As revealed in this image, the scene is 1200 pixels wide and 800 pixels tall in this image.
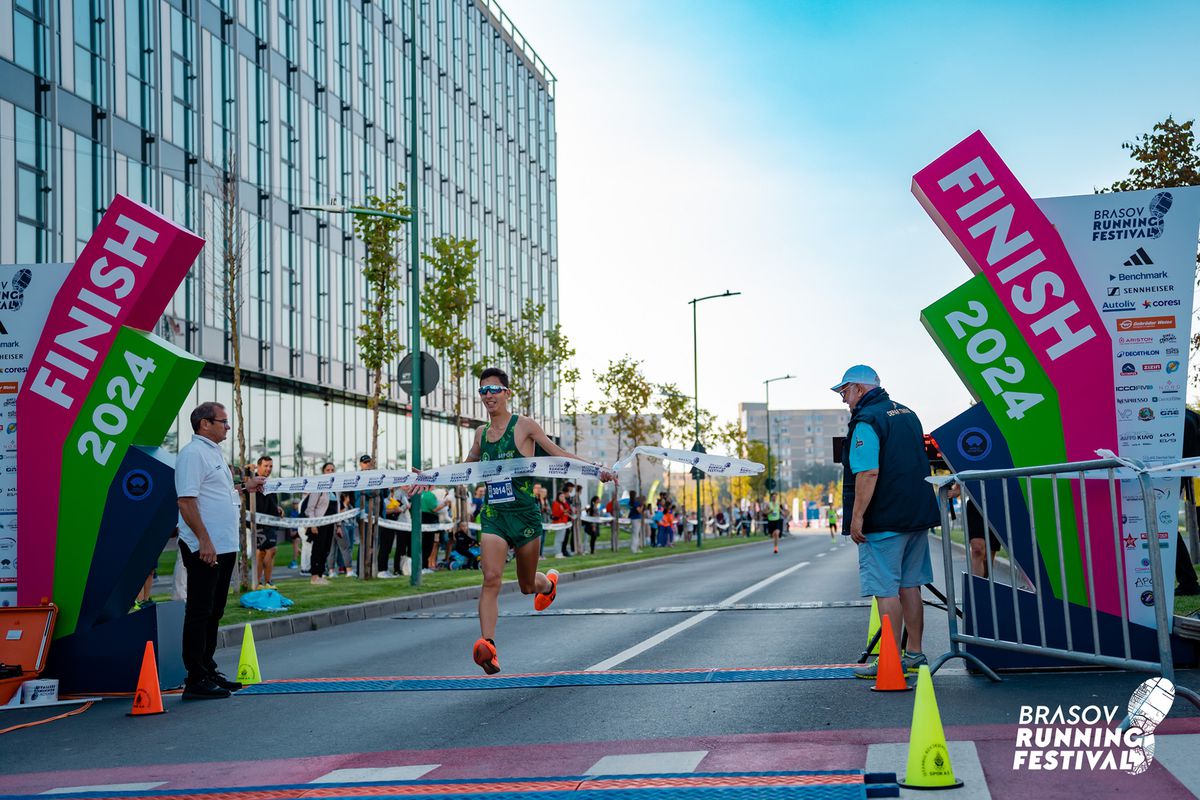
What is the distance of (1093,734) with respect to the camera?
20.1 feet

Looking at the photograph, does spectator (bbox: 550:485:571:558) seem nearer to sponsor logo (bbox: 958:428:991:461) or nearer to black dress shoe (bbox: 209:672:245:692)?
black dress shoe (bbox: 209:672:245:692)

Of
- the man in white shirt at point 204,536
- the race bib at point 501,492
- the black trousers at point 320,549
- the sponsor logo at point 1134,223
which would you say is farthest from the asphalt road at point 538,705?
the black trousers at point 320,549

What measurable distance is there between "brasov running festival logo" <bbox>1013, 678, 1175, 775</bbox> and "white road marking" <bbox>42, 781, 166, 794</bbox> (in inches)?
147

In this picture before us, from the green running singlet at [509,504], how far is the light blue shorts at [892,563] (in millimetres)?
2159

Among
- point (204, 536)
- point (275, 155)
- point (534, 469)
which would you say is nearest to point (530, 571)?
point (534, 469)

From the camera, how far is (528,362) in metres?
39.0

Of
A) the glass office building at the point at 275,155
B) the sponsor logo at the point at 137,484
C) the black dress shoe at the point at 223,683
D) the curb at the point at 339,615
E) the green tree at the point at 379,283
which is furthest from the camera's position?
the glass office building at the point at 275,155

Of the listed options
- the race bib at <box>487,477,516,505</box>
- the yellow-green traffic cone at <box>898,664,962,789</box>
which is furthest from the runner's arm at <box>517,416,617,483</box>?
the yellow-green traffic cone at <box>898,664,962,789</box>

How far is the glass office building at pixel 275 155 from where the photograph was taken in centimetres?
2839

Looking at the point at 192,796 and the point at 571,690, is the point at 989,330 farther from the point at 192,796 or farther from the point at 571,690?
the point at 192,796

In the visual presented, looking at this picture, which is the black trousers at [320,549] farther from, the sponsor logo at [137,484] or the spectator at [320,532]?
the sponsor logo at [137,484]

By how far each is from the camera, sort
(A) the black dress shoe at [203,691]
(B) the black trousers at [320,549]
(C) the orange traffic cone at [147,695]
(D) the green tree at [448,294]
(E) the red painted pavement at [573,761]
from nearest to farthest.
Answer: (E) the red painted pavement at [573,761] < (C) the orange traffic cone at [147,695] < (A) the black dress shoe at [203,691] < (B) the black trousers at [320,549] < (D) the green tree at [448,294]

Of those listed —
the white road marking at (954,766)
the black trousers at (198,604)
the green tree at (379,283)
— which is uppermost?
the green tree at (379,283)

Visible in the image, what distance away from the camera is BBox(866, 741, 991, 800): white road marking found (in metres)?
5.04
